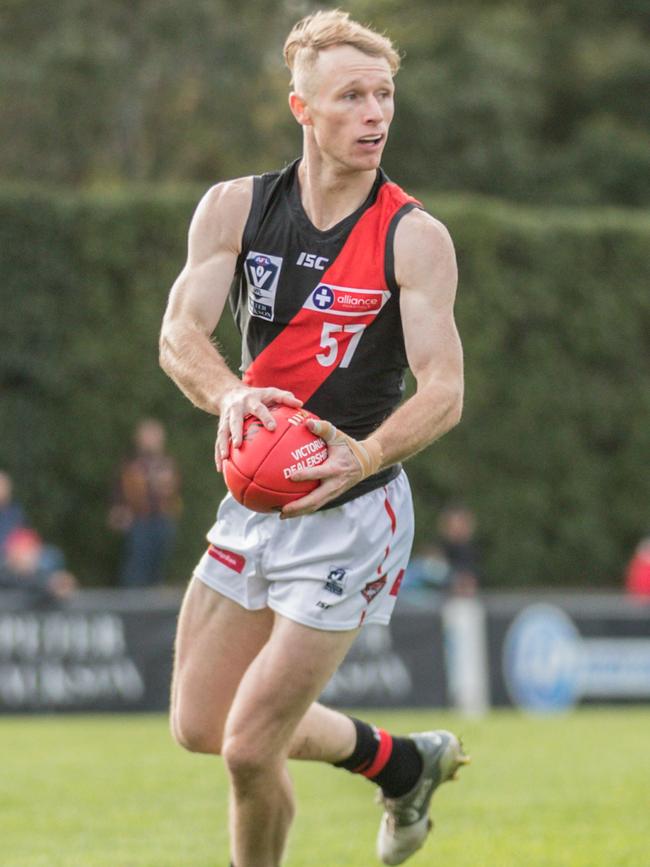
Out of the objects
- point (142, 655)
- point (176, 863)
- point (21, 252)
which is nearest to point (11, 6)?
point (21, 252)

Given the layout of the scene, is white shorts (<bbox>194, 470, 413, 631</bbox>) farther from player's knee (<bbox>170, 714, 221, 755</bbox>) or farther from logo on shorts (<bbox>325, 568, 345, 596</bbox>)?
player's knee (<bbox>170, 714, 221, 755</bbox>)

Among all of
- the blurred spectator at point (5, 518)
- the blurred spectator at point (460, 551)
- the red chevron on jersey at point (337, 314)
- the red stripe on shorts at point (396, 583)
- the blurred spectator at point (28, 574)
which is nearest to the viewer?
the red chevron on jersey at point (337, 314)

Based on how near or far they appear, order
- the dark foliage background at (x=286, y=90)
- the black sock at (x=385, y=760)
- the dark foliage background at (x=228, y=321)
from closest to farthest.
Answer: the black sock at (x=385, y=760)
the dark foliage background at (x=228, y=321)
the dark foliage background at (x=286, y=90)

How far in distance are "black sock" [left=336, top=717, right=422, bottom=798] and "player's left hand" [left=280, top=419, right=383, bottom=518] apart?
1385mm

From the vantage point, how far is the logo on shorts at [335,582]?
5824 mm

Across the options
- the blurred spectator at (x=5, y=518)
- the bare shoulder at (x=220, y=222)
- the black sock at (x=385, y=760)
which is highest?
the bare shoulder at (x=220, y=222)

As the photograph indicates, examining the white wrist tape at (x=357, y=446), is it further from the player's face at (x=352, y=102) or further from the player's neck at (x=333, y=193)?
the player's face at (x=352, y=102)

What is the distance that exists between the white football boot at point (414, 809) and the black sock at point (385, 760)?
1.5 inches

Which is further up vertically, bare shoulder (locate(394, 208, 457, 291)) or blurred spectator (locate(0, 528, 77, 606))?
bare shoulder (locate(394, 208, 457, 291))

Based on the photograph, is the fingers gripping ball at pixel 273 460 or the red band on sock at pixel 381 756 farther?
the red band on sock at pixel 381 756

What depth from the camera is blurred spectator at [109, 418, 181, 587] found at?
728 inches

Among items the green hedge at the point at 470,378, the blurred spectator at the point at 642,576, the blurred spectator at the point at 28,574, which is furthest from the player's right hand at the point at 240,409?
the green hedge at the point at 470,378

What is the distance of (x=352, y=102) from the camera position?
222 inches

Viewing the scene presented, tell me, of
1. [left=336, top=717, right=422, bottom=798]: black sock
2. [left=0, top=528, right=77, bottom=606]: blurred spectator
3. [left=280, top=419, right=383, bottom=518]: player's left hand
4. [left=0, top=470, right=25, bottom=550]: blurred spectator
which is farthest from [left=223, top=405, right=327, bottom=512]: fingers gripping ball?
[left=0, top=470, right=25, bottom=550]: blurred spectator
